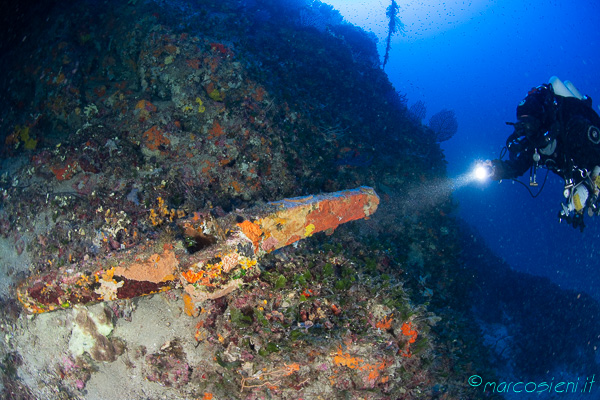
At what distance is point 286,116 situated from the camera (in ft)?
19.9

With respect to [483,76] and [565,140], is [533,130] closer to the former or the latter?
[565,140]

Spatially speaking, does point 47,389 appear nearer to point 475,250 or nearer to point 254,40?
point 254,40

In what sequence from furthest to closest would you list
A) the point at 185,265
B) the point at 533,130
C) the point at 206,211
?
the point at 533,130 < the point at 206,211 < the point at 185,265

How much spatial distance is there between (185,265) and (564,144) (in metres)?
6.80

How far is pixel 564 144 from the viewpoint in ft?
16.9

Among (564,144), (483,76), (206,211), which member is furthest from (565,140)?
(483,76)

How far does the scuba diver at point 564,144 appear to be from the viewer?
4.81m

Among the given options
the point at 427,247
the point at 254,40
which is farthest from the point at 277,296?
the point at 254,40

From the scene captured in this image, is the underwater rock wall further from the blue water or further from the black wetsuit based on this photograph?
the blue water

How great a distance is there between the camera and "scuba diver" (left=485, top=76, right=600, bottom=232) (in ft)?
15.8

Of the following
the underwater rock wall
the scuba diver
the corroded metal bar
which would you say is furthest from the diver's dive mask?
the corroded metal bar

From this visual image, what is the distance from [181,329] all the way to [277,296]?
1.25 m

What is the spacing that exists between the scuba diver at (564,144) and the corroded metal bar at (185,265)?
5.31 metres

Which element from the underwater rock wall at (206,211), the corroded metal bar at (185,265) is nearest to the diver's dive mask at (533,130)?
the underwater rock wall at (206,211)
